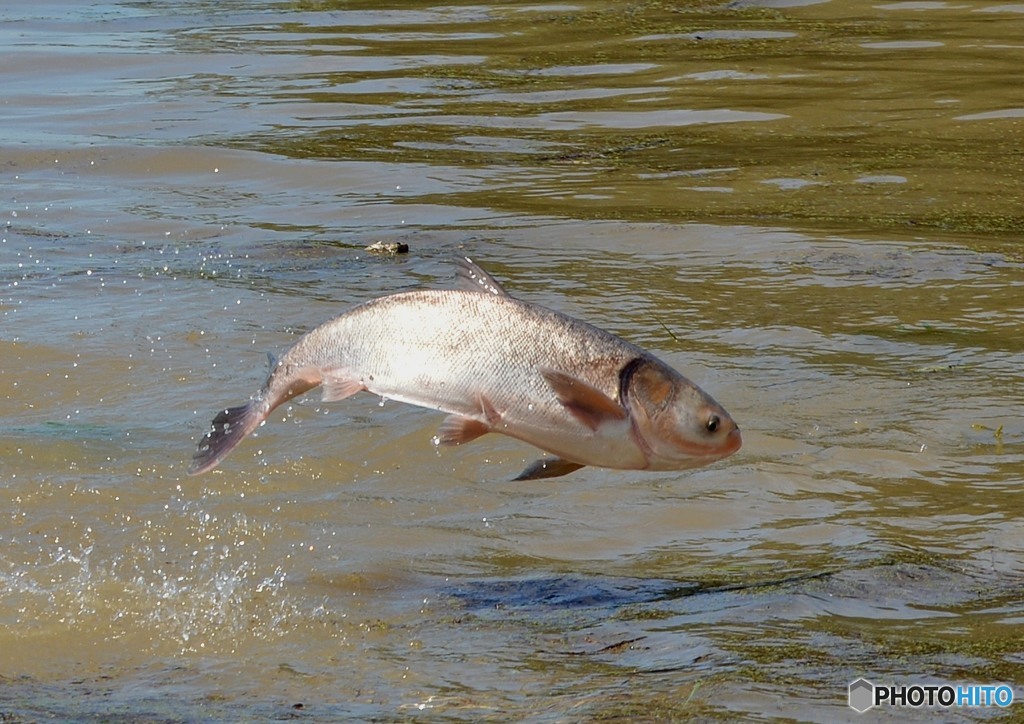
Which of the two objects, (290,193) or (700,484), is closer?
(700,484)

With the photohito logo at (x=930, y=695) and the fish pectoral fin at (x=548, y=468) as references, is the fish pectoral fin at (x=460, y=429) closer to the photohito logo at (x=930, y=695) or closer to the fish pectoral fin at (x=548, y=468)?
the fish pectoral fin at (x=548, y=468)

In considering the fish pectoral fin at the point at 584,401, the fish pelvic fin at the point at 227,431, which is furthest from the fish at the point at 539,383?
the fish pelvic fin at the point at 227,431

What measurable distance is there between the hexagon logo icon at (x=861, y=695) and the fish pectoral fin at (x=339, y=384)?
1433 millimetres

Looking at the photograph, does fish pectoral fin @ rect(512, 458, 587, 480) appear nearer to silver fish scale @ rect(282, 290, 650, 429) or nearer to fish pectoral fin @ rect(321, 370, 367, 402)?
silver fish scale @ rect(282, 290, 650, 429)

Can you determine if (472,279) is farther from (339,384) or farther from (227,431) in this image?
(227,431)

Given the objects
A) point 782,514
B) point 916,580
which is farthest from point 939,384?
point 916,580

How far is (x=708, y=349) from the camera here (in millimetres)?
7633

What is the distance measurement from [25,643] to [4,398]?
2.60 meters

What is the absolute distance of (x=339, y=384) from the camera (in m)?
4.47

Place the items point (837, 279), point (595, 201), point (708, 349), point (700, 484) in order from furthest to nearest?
point (595, 201) < point (837, 279) < point (708, 349) < point (700, 484)

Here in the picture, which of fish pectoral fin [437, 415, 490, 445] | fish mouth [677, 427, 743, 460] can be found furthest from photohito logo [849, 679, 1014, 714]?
fish pectoral fin [437, 415, 490, 445]

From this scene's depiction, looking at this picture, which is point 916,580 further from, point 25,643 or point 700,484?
point 25,643

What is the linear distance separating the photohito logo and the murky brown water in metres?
0.08

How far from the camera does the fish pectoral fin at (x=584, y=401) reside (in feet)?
13.3
